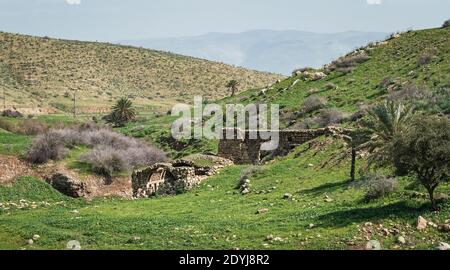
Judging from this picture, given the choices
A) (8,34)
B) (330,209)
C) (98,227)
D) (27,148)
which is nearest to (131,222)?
(98,227)

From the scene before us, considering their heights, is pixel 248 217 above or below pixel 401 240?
below

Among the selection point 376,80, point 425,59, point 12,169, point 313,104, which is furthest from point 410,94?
point 12,169

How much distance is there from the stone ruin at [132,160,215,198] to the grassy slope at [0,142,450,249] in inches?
73.5

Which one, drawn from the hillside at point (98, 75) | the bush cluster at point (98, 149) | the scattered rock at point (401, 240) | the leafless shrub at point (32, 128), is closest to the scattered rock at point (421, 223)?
the scattered rock at point (401, 240)

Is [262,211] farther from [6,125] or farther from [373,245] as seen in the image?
[6,125]

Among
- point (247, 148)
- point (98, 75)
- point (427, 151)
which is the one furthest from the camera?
point (98, 75)

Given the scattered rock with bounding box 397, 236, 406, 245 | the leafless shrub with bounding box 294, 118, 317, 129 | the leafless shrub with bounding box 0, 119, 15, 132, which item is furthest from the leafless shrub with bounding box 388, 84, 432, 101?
the leafless shrub with bounding box 0, 119, 15, 132

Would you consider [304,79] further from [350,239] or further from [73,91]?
[73,91]

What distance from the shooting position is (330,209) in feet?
63.3

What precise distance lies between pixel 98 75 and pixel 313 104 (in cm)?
6512

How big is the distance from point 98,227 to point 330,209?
298 inches

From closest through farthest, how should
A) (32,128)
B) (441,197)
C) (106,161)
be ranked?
(441,197), (106,161), (32,128)

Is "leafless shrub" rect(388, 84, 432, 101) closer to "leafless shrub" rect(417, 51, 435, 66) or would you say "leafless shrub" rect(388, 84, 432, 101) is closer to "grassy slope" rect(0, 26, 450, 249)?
"grassy slope" rect(0, 26, 450, 249)

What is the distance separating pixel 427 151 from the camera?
17188mm
